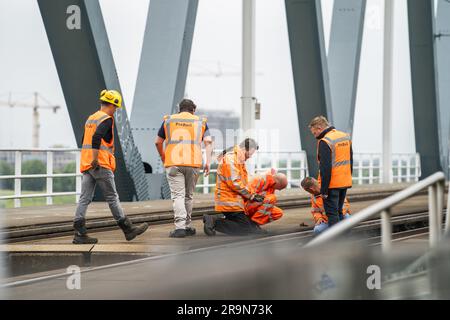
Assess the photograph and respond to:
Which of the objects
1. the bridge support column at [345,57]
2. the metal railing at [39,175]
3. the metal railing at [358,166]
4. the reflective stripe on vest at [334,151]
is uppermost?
the bridge support column at [345,57]

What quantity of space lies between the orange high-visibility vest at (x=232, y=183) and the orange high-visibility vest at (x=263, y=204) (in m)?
0.17

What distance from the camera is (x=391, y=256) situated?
5.18 metres

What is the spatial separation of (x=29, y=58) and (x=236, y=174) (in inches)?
849

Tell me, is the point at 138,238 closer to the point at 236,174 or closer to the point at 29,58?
the point at 236,174

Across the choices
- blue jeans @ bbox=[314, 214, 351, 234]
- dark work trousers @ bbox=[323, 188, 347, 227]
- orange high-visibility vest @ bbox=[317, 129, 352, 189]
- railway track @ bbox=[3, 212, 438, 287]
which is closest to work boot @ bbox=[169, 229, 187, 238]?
railway track @ bbox=[3, 212, 438, 287]

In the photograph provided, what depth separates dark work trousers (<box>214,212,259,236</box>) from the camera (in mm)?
11750

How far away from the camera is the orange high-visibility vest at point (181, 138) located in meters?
11.6

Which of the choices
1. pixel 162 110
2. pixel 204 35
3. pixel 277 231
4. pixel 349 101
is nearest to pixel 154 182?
pixel 162 110

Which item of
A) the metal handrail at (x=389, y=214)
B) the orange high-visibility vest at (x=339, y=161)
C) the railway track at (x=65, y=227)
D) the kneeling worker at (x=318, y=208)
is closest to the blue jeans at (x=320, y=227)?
the kneeling worker at (x=318, y=208)

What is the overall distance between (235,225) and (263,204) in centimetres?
43

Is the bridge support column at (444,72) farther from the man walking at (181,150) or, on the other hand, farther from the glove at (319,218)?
the man walking at (181,150)

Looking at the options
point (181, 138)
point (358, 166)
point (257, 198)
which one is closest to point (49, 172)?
point (181, 138)

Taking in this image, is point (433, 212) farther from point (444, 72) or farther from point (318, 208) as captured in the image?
point (444, 72)

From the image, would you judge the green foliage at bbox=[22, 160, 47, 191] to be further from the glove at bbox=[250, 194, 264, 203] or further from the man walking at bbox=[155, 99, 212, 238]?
the glove at bbox=[250, 194, 264, 203]
